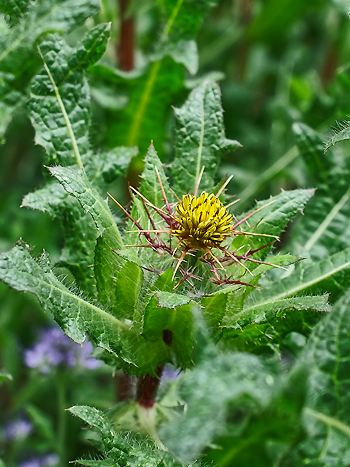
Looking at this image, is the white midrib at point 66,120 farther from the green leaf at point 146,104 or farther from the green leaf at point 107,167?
the green leaf at point 146,104

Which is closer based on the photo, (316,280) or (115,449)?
(115,449)

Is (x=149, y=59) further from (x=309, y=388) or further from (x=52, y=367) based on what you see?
(x=309, y=388)

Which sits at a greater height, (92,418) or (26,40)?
(26,40)

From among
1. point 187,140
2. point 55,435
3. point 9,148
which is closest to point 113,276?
point 187,140

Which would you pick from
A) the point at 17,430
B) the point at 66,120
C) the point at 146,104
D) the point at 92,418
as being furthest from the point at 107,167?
the point at 17,430

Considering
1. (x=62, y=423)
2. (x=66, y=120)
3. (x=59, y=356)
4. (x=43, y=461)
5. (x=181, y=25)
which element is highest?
(x=181, y=25)

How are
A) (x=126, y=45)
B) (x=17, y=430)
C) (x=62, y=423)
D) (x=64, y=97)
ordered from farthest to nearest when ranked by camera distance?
(x=126, y=45)
(x=17, y=430)
(x=62, y=423)
(x=64, y=97)

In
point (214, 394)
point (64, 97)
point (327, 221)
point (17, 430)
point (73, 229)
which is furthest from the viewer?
point (17, 430)

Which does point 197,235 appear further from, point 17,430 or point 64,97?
point 17,430
